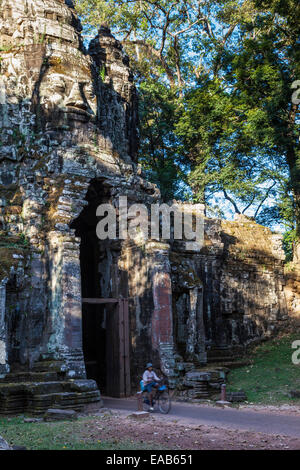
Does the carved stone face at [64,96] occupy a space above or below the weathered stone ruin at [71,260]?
above

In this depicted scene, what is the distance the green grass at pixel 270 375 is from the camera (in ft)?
43.8

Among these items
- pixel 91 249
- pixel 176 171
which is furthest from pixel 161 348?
pixel 176 171

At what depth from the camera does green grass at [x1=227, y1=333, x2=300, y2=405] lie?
13350mm

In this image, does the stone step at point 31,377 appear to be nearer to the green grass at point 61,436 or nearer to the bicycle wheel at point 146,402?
the green grass at point 61,436

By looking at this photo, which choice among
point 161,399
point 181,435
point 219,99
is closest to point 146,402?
point 161,399

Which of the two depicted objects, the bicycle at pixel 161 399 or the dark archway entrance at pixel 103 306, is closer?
the bicycle at pixel 161 399

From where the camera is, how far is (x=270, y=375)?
15.6 meters

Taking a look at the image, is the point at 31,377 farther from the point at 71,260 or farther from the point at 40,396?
the point at 71,260

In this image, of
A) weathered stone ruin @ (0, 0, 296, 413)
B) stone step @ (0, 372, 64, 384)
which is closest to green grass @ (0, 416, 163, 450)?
weathered stone ruin @ (0, 0, 296, 413)

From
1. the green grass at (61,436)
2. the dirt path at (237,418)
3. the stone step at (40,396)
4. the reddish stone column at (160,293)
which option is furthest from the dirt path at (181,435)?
the reddish stone column at (160,293)

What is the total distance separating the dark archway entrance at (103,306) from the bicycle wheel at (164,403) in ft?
10.2

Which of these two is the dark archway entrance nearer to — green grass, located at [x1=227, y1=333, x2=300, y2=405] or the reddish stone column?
the reddish stone column

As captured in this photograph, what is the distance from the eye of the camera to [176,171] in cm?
2864

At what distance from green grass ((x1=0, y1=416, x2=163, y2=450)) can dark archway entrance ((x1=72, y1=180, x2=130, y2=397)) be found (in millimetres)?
4712
